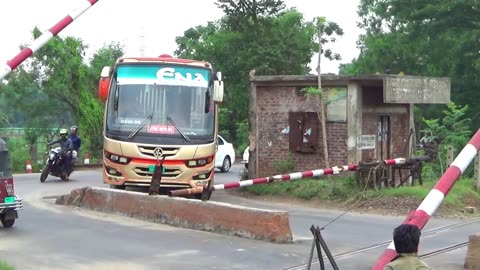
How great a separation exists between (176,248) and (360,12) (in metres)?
59.6

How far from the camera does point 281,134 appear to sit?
19.3 m

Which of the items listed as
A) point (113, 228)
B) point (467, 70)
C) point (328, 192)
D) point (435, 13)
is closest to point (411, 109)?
point (328, 192)

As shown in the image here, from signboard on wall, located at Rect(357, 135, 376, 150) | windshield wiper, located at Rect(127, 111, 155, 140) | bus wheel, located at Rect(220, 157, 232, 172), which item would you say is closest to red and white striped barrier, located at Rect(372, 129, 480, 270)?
windshield wiper, located at Rect(127, 111, 155, 140)

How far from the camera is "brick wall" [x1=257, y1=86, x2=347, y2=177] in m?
18.6

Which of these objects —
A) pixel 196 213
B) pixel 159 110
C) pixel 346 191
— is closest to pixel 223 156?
pixel 346 191

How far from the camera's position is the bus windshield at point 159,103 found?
51.4 ft

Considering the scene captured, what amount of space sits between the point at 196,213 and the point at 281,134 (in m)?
7.46

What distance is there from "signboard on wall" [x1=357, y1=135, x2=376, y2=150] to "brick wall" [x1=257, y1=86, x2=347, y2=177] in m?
0.42

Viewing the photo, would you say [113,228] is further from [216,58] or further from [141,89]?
[216,58]

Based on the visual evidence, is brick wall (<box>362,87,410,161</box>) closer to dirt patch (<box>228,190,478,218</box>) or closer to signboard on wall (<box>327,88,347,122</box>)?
signboard on wall (<box>327,88,347,122</box>)

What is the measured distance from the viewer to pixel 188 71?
53.2 feet

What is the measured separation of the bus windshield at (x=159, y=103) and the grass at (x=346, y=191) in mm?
2933

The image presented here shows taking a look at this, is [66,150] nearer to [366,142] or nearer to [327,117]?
[327,117]

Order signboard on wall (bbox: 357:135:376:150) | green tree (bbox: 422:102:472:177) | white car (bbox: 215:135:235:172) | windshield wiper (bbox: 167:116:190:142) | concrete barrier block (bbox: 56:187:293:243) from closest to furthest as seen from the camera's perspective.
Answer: concrete barrier block (bbox: 56:187:293:243), windshield wiper (bbox: 167:116:190:142), signboard on wall (bbox: 357:135:376:150), green tree (bbox: 422:102:472:177), white car (bbox: 215:135:235:172)
